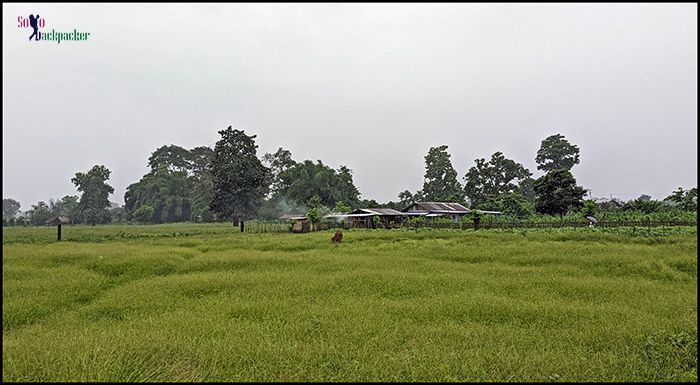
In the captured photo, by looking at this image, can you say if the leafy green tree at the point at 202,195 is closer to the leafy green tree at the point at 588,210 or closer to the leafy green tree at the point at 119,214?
the leafy green tree at the point at 119,214

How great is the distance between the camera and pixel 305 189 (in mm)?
54625

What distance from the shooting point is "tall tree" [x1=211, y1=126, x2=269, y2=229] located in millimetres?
44062

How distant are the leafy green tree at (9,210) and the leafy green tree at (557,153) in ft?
230

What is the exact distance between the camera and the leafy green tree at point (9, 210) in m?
3.53

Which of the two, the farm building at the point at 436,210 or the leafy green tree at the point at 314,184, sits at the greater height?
the leafy green tree at the point at 314,184

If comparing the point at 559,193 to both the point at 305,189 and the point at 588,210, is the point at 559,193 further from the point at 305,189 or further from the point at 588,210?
the point at 305,189

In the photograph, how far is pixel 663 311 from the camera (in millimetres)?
8109

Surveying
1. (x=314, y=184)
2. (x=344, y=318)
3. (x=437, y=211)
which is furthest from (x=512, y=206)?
(x=344, y=318)

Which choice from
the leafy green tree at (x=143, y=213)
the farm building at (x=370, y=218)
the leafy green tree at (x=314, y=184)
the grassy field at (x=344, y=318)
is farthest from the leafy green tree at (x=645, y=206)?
the leafy green tree at (x=143, y=213)

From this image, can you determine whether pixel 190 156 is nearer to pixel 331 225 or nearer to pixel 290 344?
pixel 331 225

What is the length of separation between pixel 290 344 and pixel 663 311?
7.40 m

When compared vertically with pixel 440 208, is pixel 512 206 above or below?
above

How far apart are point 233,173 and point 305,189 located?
42.2 ft

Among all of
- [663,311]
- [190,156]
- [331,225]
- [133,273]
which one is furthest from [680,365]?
[190,156]
